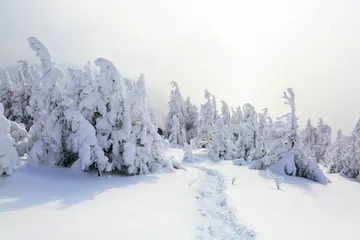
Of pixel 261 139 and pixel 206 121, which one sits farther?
pixel 206 121

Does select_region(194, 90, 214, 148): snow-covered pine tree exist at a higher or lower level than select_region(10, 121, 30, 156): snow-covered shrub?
lower

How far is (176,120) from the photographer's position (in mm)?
51938

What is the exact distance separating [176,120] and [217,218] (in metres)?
41.9

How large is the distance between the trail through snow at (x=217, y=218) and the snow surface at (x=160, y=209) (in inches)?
1.2

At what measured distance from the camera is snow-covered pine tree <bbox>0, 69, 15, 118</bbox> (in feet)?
124

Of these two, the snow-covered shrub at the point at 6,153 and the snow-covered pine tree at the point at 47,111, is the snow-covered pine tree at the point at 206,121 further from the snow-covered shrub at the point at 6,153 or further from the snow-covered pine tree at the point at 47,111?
the snow-covered shrub at the point at 6,153

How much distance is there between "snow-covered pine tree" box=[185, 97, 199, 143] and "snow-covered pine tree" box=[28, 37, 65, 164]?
41.4 m

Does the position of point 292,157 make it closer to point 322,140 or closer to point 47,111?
point 47,111

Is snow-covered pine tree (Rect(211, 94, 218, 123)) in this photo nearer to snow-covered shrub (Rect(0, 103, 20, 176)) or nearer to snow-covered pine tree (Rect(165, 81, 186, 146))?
snow-covered pine tree (Rect(165, 81, 186, 146))

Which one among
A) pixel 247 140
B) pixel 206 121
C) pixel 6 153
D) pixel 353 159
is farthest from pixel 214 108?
pixel 6 153

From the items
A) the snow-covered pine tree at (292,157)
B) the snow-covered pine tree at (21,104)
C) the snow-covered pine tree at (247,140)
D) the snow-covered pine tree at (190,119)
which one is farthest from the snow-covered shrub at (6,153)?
the snow-covered pine tree at (190,119)

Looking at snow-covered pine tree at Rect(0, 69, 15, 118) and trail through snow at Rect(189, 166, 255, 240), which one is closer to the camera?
trail through snow at Rect(189, 166, 255, 240)

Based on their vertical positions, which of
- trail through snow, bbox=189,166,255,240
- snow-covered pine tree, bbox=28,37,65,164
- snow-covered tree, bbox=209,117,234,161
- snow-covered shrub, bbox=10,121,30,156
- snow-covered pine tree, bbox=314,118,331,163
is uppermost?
snow-covered pine tree, bbox=28,37,65,164

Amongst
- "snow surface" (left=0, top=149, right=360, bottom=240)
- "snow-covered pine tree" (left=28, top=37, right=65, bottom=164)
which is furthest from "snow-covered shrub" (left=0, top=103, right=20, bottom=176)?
"snow-covered pine tree" (left=28, top=37, right=65, bottom=164)
